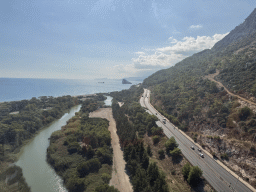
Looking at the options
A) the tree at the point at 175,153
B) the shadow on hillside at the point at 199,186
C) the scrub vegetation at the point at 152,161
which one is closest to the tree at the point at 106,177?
the scrub vegetation at the point at 152,161

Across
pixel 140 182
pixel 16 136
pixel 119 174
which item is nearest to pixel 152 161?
pixel 119 174

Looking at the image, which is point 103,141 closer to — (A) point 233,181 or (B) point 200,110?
(A) point 233,181

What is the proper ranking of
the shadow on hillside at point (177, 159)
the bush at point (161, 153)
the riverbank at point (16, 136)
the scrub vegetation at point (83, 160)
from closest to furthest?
the scrub vegetation at point (83, 160) < the riverbank at point (16, 136) < the shadow on hillside at point (177, 159) < the bush at point (161, 153)

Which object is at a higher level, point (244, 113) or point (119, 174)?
point (244, 113)

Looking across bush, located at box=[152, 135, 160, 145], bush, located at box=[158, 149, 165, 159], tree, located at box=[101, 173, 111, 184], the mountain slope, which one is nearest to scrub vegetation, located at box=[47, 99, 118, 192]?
tree, located at box=[101, 173, 111, 184]

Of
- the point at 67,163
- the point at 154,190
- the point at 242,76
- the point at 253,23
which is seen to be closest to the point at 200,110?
the point at 242,76

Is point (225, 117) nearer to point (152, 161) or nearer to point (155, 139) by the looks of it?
point (155, 139)

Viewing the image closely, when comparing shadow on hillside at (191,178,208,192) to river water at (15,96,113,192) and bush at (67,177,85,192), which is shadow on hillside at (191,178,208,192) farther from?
river water at (15,96,113,192)

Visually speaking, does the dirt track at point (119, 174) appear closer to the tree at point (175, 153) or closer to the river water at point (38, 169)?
the river water at point (38, 169)

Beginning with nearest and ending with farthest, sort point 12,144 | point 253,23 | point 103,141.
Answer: point 103,141
point 12,144
point 253,23
